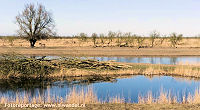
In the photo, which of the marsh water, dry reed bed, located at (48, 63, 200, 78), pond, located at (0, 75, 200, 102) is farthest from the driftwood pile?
the marsh water

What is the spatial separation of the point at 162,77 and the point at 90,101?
45.2 ft

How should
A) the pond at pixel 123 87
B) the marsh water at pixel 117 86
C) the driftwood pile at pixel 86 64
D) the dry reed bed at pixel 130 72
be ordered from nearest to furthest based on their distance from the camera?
1. the pond at pixel 123 87
2. the marsh water at pixel 117 86
3. the dry reed bed at pixel 130 72
4. the driftwood pile at pixel 86 64

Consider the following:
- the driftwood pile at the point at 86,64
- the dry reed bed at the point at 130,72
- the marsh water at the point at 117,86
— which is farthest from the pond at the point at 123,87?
the driftwood pile at the point at 86,64

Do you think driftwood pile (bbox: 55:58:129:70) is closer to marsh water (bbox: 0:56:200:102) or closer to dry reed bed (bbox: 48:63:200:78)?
dry reed bed (bbox: 48:63:200:78)

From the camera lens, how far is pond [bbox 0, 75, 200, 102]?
16.3 metres

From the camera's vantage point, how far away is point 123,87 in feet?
62.1

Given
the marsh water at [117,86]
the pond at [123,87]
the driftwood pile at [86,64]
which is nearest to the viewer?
the pond at [123,87]

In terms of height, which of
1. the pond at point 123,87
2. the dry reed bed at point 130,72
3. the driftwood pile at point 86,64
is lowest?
the pond at point 123,87

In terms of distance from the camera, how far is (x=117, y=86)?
63.3ft

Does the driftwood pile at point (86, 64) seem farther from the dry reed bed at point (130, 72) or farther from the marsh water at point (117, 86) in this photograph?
the marsh water at point (117, 86)

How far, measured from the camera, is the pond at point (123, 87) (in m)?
16.3

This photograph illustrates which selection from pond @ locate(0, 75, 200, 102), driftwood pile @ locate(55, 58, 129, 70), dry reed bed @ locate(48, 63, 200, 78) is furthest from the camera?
driftwood pile @ locate(55, 58, 129, 70)

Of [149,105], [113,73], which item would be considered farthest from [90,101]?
[113,73]

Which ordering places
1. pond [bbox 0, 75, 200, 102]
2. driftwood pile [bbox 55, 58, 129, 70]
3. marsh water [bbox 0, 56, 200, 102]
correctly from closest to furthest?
pond [bbox 0, 75, 200, 102], marsh water [bbox 0, 56, 200, 102], driftwood pile [bbox 55, 58, 129, 70]
